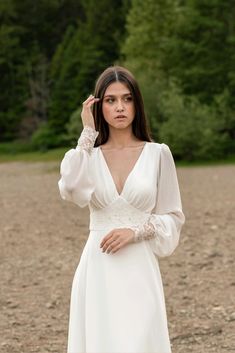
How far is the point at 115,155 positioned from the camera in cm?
319

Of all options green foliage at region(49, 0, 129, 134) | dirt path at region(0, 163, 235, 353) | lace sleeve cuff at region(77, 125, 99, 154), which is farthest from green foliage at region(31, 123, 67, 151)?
lace sleeve cuff at region(77, 125, 99, 154)

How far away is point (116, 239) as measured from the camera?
3074 millimetres

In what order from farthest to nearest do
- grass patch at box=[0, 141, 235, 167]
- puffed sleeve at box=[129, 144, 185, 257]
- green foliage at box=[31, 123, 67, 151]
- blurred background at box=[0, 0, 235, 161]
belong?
green foliage at box=[31, 123, 67, 151] → blurred background at box=[0, 0, 235, 161] → grass patch at box=[0, 141, 235, 167] → puffed sleeve at box=[129, 144, 185, 257]

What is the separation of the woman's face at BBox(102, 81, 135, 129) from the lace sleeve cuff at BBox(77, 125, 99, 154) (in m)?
0.09

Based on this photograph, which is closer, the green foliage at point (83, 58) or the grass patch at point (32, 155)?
the grass patch at point (32, 155)

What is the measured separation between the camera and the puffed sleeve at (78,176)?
10.0 ft

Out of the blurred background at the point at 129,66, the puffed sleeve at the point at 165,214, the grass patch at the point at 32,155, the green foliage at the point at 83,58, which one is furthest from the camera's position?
the green foliage at the point at 83,58

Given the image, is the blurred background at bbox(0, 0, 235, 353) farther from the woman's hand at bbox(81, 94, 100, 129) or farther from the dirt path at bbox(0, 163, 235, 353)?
the woman's hand at bbox(81, 94, 100, 129)

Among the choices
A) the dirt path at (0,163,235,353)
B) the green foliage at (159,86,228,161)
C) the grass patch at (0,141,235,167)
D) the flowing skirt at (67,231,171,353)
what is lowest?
the grass patch at (0,141,235,167)

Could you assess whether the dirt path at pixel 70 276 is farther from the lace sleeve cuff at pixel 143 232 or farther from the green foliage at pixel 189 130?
the green foliage at pixel 189 130

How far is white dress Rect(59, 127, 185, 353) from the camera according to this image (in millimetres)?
3074

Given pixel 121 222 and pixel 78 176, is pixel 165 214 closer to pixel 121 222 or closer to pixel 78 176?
pixel 121 222

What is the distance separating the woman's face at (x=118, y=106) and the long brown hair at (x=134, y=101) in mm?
18

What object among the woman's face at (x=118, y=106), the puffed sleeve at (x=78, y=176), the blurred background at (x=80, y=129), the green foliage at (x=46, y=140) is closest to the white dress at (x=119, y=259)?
the puffed sleeve at (x=78, y=176)
